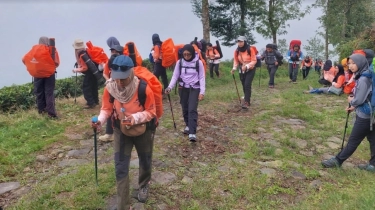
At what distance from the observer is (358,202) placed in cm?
421

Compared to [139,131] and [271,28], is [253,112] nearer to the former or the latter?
[139,131]

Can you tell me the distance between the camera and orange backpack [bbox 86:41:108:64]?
8188 millimetres

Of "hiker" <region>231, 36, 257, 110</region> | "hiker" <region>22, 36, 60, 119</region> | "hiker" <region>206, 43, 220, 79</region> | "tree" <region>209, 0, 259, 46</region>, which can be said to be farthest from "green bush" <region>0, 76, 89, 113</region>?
"tree" <region>209, 0, 259, 46</region>

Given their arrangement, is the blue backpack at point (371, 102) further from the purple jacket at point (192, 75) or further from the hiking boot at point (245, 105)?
the hiking boot at point (245, 105)

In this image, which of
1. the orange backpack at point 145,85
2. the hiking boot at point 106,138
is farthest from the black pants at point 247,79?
the orange backpack at point 145,85

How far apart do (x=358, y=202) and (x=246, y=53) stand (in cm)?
570

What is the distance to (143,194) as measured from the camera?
4.38 metres

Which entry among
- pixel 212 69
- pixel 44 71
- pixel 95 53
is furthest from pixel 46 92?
pixel 212 69

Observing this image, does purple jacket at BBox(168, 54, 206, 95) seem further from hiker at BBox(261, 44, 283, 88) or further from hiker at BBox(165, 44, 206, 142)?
hiker at BBox(261, 44, 283, 88)

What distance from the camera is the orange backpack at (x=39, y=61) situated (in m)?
7.18

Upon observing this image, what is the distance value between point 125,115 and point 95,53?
4881 mm

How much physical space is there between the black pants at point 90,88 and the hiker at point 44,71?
3.60 feet

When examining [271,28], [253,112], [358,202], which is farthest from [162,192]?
[271,28]

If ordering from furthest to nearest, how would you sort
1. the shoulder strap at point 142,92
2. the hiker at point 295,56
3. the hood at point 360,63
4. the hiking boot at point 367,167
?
the hiker at point 295,56 < the hiking boot at point 367,167 < the hood at point 360,63 < the shoulder strap at point 142,92
